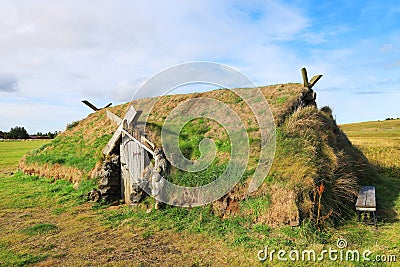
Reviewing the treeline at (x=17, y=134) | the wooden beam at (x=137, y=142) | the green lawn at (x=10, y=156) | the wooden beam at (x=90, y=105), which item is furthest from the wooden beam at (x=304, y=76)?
the treeline at (x=17, y=134)

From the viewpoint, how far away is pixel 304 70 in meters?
13.4

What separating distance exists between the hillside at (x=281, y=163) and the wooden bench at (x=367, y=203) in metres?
0.34

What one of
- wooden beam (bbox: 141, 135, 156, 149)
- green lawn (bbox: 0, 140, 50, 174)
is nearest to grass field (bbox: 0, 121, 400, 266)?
wooden beam (bbox: 141, 135, 156, 149)

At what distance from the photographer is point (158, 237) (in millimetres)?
8125

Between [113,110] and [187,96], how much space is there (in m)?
5.12

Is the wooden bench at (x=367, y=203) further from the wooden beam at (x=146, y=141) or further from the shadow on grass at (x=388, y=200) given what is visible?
the wooden beam at (x=146, y=141)

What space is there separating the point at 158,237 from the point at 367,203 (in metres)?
5.69

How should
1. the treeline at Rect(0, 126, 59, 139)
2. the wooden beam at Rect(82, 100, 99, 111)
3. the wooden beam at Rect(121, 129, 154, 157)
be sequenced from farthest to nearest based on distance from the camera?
the treeline at Rect(0, 126, 59, 139), the wooden beam at Rect(82, 100, 99, 111), the wooden beam at Rect(121, 129, 154, 157)

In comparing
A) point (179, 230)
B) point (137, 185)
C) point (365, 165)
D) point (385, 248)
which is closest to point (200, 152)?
point (137, 185)

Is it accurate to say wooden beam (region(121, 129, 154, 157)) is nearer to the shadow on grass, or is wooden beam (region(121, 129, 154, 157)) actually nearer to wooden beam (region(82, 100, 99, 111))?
the shadow on grass

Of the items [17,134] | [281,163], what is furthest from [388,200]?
[17,134]

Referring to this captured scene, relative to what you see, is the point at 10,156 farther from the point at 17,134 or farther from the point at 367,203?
the point at 17,134

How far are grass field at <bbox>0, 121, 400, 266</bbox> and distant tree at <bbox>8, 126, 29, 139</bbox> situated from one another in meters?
75.5

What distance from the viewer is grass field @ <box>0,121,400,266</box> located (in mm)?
6883
